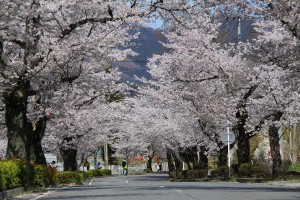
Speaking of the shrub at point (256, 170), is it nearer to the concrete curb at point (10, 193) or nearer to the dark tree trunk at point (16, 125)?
the dark tree trunk at point (16, 125)

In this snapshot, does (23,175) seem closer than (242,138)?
Yes

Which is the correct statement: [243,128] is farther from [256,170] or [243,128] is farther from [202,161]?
[202,161]

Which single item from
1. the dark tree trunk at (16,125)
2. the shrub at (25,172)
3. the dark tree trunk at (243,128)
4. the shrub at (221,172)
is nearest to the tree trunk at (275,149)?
the dark tree trunk at (243,128)

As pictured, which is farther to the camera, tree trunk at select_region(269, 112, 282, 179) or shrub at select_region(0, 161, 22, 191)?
tree trunk at select_region(269, 112, 282, 179)

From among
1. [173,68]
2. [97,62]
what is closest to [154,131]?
[173,68]

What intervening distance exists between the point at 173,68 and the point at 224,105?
12.4 ft

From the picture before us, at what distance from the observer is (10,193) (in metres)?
19.9

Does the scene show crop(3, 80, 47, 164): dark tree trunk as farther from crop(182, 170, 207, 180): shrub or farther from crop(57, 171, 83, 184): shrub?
crop(182, 170, 207, 180): shrub

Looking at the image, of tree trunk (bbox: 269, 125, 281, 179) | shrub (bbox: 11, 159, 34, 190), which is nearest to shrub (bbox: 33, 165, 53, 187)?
shrub (bbox: 11, 159, 34, 190)

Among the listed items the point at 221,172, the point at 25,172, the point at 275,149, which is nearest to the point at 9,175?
the point at 25,172

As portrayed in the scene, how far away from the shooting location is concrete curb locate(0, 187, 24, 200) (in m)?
18.3

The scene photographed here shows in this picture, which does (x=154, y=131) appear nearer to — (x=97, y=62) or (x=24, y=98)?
(x=97, y=62)

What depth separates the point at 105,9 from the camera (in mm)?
22703

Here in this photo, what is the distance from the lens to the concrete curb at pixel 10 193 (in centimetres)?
1827
